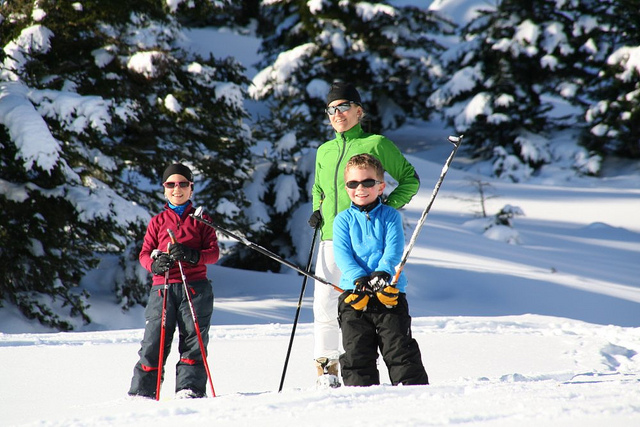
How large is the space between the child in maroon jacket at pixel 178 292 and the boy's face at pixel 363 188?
0.97 m

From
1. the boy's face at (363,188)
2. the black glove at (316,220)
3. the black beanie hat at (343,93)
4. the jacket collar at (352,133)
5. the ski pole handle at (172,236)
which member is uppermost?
the black beanie hat at (343,93)

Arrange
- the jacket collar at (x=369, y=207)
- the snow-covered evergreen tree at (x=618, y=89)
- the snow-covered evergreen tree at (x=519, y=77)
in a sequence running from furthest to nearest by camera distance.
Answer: the snow-covered evergreen tree at (x=519, y=77) < the snow-covered evergreen tree at (x=618, y=89) < the jacket collar at (x=369, y=207)

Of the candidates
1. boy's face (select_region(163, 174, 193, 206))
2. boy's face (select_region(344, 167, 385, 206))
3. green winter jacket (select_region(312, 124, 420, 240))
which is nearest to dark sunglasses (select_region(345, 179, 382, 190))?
boy's face (select_region(344, 167, 385, 206))

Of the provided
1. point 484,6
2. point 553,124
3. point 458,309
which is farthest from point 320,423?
point 484,6

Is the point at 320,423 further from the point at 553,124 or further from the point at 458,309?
the point at 553,124

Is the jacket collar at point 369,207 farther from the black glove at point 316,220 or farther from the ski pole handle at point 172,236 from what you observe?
the ski pole handle at point 172,236

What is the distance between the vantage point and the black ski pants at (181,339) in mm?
3910

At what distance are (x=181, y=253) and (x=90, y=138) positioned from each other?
5687 mm

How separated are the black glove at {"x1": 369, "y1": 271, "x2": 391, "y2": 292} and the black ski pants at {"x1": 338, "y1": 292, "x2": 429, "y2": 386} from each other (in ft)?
0.44

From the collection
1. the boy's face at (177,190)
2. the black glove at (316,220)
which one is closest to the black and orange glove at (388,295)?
the black glove at (316,220)

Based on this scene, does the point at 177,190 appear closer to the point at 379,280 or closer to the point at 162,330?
the point at 162,330

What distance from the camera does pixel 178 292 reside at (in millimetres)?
3967

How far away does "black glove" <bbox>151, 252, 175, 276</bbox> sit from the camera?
3797 millimetres

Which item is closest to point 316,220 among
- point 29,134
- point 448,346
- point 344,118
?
point 344,118
